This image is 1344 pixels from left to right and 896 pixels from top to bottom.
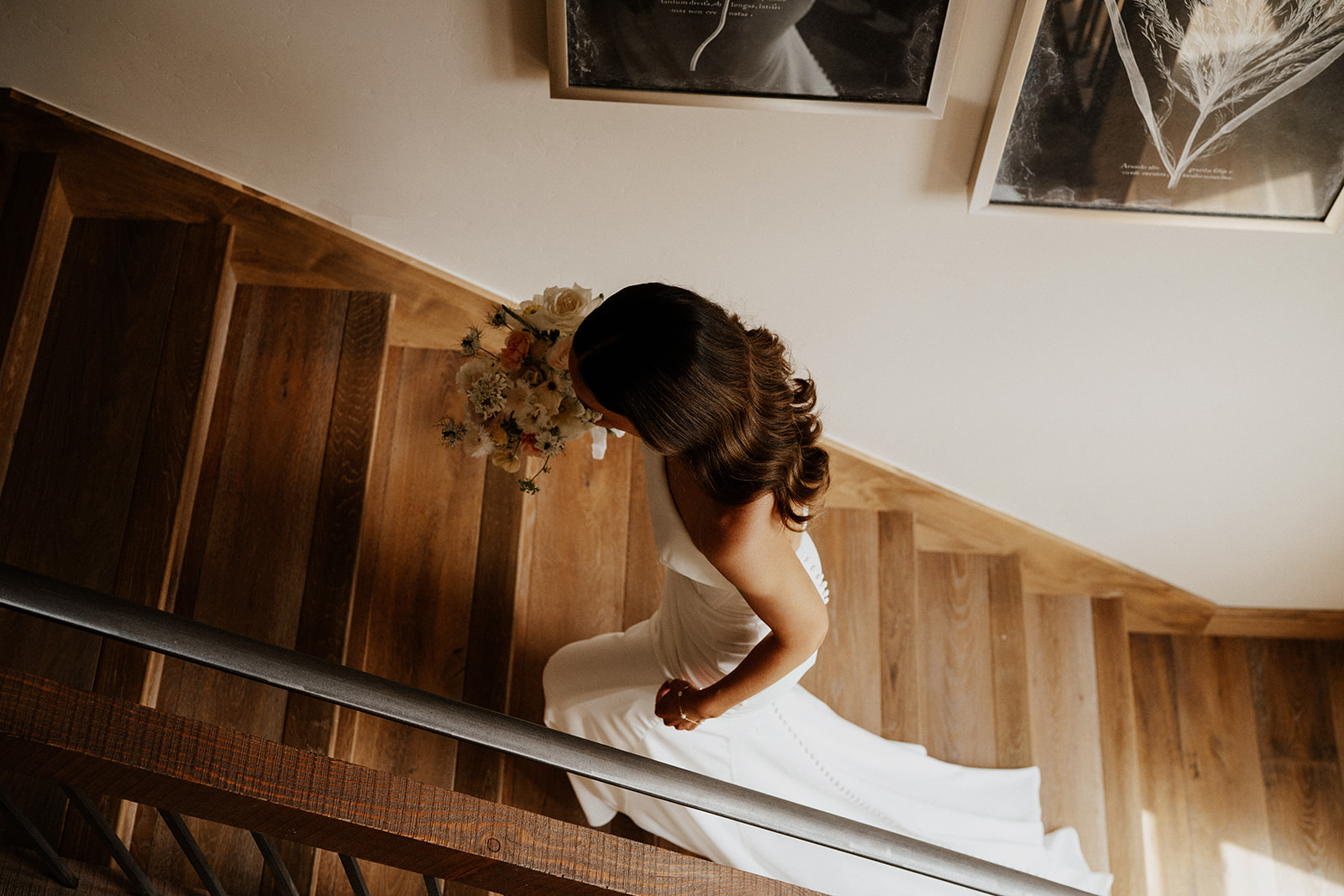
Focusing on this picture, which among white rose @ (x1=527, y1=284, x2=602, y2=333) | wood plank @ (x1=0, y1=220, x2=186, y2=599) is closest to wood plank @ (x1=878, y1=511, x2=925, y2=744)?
white rose @ (x1=527, y1=284, x2=602, y2=333)

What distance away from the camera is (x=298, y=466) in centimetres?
220

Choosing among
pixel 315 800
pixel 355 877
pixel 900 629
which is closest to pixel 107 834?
pixel 355 877

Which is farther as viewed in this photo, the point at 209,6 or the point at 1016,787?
the point at 1016,787

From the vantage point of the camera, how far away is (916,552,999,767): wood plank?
260 centimetres

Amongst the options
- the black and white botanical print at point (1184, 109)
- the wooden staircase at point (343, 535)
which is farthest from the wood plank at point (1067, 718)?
the black and white botanical print at point (1184, 109)

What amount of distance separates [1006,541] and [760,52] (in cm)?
188

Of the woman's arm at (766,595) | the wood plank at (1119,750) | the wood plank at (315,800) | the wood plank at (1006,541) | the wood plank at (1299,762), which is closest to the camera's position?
the wood plank at (315,800)

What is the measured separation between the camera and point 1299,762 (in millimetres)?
3062

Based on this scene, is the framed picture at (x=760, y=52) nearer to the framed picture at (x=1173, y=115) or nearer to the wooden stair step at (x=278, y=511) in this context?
the framed picture at (x=1173, y=115)

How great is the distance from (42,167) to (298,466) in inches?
37.0

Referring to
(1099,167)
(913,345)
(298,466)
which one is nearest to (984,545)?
(913,345)

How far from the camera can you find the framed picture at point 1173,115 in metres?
1.54

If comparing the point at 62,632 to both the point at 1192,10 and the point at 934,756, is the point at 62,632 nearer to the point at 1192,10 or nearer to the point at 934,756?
the point at 934,756

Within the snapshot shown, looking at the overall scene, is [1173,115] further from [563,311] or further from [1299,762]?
[1299,762]
